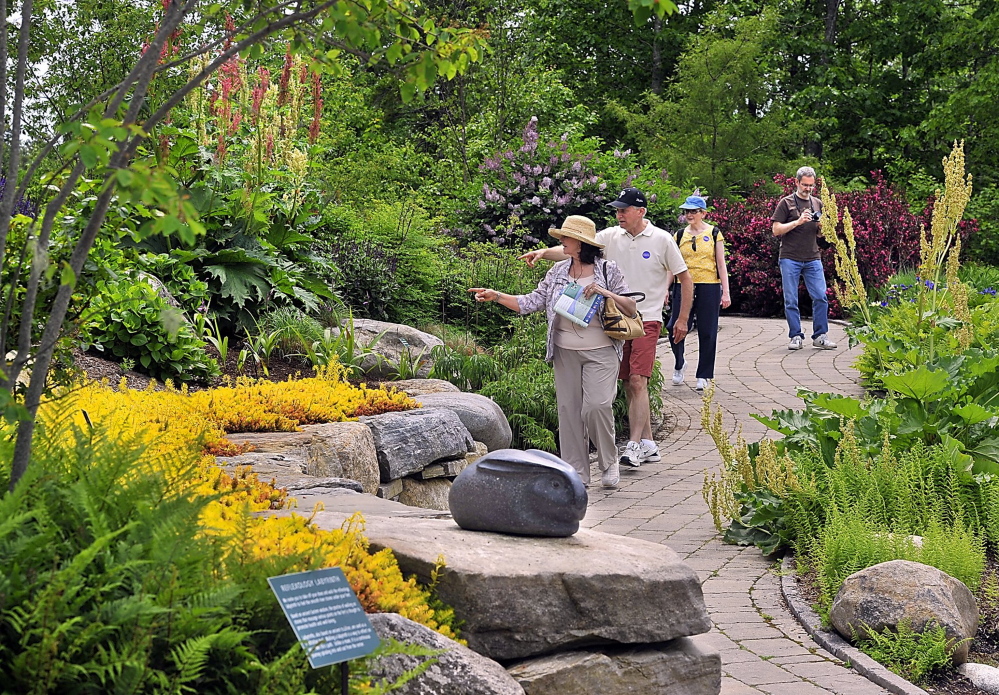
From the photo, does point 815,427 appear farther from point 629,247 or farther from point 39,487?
point 39,487

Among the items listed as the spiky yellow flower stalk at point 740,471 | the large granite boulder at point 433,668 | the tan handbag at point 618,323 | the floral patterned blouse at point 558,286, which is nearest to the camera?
the large granite boulder at point 433,668

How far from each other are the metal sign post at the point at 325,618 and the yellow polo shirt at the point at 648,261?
20.3 ft

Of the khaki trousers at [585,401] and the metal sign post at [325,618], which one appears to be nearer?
the metal sign post at [325,618]

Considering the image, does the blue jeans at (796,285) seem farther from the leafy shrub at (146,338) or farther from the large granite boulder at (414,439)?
the leafy shrub at (146,338)

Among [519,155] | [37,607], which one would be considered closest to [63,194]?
[37,607]

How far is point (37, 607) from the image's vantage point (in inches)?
101

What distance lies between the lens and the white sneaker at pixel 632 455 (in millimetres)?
9055

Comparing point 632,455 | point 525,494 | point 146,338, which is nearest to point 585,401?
point 632,455

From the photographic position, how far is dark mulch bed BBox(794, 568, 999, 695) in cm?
474

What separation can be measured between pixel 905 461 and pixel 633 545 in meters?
2.45

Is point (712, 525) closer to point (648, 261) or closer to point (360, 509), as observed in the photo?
point (648, 261)

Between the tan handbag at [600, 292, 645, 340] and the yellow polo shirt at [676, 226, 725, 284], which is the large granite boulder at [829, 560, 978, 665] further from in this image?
the yellow polo shirt at [676, 226, 725, 284]

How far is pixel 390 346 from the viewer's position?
32.7ft

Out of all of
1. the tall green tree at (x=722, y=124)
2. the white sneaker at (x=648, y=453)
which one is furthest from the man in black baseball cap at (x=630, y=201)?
the tall green tree at (x=722, y=124)
